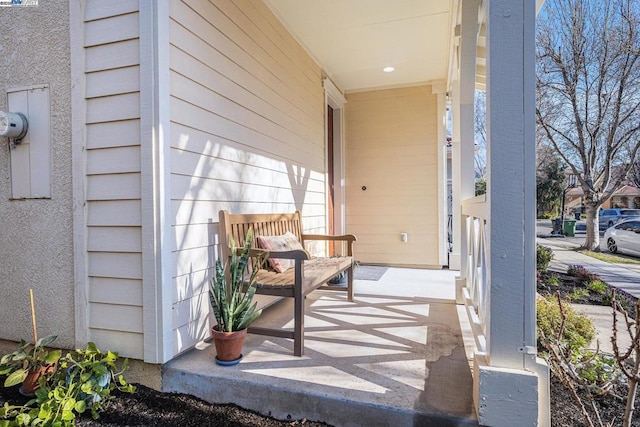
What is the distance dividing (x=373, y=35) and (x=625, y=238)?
929 cm

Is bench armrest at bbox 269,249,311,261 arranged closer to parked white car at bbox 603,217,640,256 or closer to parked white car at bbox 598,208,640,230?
parked white car at bbox 603,217,640,256

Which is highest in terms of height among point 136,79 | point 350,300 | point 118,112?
point 136,79

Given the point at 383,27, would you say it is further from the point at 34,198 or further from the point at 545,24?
the point at 545,24

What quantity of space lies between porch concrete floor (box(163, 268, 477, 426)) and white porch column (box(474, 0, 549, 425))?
0.63 feet

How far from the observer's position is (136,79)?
1.95 metres

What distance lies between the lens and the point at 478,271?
2.38 metres

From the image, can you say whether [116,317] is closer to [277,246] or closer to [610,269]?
[277,246]

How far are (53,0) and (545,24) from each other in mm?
8945

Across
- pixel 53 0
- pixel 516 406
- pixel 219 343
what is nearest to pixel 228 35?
pixel 53 0

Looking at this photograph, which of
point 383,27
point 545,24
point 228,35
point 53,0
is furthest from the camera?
point 545,24

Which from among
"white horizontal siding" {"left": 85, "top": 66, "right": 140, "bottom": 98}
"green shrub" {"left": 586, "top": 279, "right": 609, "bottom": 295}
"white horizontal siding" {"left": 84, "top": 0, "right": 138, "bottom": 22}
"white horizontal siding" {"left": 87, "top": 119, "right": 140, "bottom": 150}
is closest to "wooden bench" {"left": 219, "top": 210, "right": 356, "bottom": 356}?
"white horizontal siding" {"left": 87, "top": 119, "right": 140, "bottom": 150}

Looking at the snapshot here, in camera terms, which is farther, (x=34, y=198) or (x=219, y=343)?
(x=34, y=198)

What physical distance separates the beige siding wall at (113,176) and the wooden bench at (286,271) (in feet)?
2.00

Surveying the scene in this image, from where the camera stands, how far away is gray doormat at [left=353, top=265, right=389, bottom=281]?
15.0 ft
